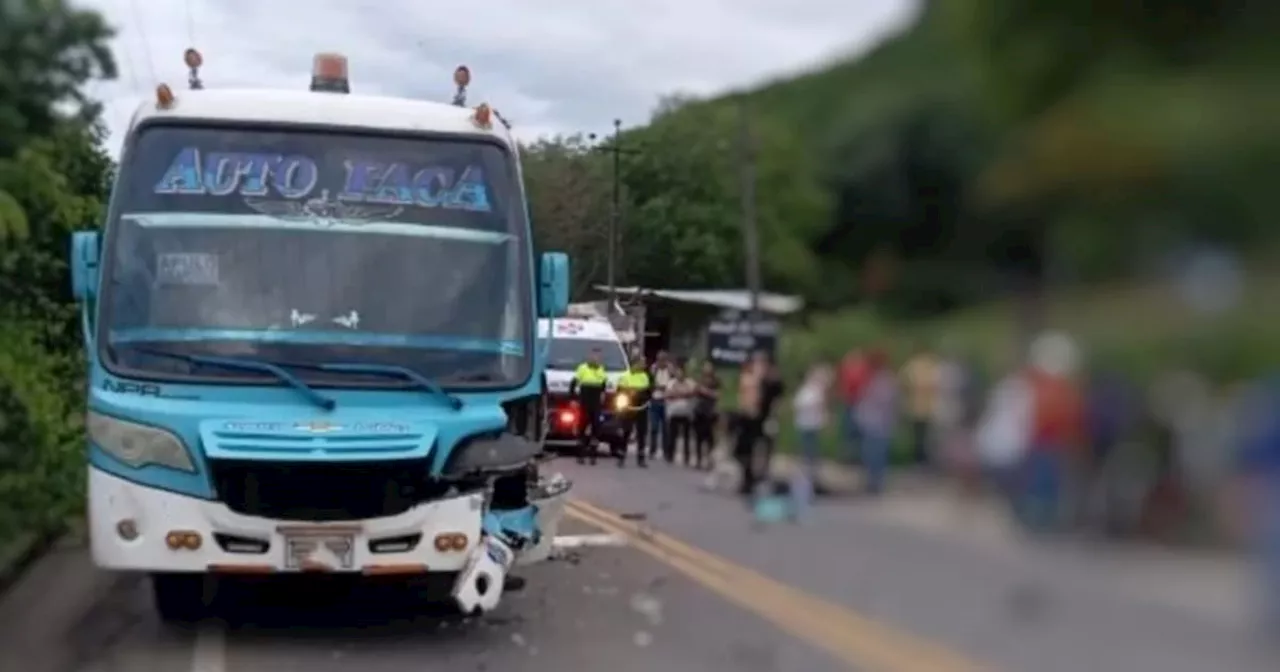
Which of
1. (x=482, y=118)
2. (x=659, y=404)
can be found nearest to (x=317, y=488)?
(x=482, y=118)

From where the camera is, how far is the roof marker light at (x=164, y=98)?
8234 millimetres

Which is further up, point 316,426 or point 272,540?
point 316,426

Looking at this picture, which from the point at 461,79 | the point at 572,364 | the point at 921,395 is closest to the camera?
the point at 921,395

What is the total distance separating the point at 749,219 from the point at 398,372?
5.57 meters

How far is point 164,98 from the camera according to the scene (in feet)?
27.2

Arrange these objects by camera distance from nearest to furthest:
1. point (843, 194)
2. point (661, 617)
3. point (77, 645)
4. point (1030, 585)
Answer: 1. point (1030, 585)
2. point (843, 194)
3. point (661, 617)
4. point (77, 645)

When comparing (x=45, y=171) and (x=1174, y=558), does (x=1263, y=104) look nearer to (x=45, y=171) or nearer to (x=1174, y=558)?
(x=1174, y=558)

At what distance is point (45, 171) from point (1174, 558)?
24.1ft

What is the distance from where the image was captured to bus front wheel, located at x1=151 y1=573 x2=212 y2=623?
894 cm

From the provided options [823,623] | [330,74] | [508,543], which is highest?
[330,74]

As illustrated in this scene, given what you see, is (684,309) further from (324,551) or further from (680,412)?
(324,551)

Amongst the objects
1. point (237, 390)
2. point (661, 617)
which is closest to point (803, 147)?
point (661, 617)

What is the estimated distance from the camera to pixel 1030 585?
2.21 m

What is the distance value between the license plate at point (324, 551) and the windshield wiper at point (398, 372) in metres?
0.70
